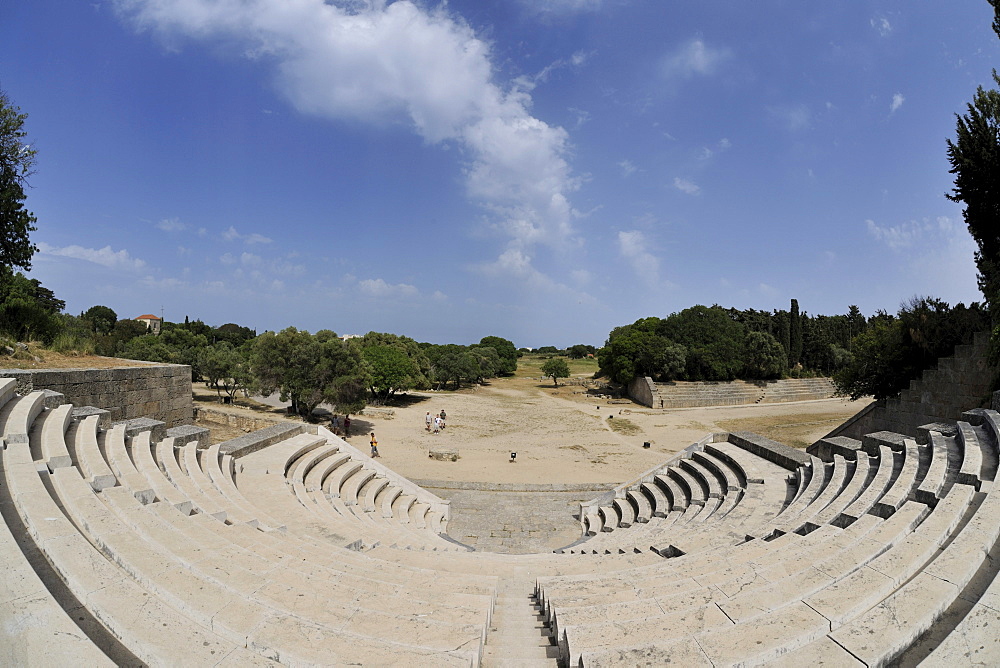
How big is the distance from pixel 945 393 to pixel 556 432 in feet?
57.8

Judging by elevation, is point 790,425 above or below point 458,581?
below

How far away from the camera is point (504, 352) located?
243ft

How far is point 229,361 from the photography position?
30188mm

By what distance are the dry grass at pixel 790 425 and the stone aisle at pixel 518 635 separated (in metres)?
23.7

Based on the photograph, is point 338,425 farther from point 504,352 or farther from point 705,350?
point 504,352

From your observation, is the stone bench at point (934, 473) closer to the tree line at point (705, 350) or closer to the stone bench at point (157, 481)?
the stone bench at point (157, 481)

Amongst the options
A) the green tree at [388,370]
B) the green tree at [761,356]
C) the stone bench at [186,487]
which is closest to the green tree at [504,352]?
the green tree at [388,370]

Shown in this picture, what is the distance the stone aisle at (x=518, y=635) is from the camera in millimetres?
3334

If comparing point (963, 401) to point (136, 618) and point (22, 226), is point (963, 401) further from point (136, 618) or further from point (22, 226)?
point (22, 226)

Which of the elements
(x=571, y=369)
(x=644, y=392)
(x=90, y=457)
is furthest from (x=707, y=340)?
(x=90, y=457)

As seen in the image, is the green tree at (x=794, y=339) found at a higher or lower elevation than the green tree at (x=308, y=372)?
higher

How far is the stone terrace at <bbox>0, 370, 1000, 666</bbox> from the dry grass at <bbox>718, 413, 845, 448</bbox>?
1869cm

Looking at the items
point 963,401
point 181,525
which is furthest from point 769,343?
point 181,525

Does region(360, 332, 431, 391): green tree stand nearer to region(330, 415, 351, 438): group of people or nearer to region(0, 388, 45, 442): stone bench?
region(330, 415, 351, 438): group of people
